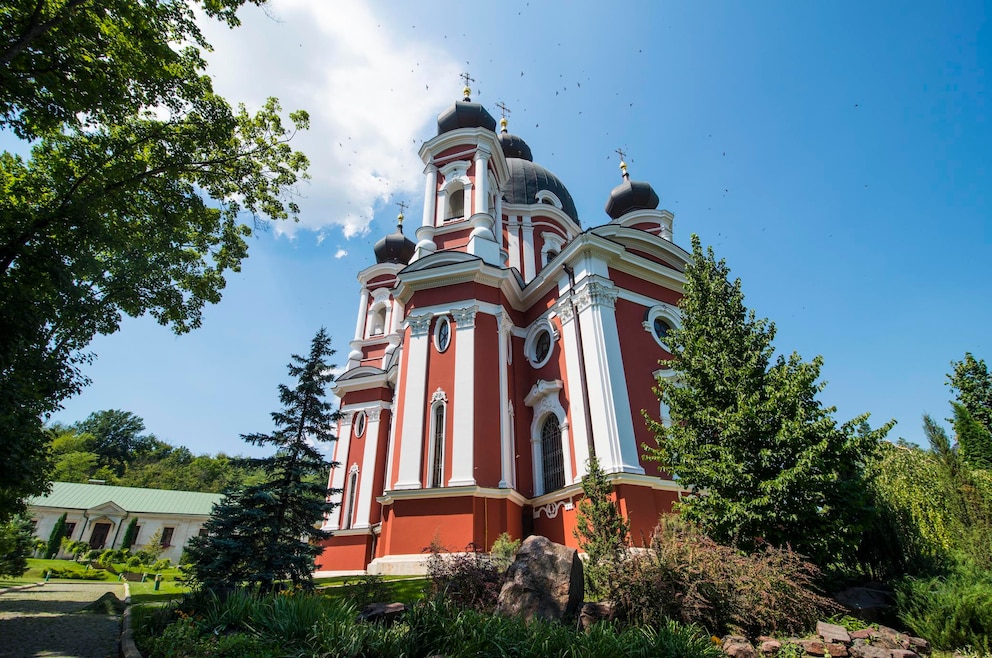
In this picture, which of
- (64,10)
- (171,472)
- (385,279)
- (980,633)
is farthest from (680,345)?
(171,472)

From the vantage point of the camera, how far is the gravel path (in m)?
6.76

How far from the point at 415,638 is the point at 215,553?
6414mm

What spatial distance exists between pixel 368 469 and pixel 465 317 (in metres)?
9.55

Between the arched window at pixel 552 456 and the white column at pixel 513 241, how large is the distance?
9029 mm

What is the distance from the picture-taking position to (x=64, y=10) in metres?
7.74

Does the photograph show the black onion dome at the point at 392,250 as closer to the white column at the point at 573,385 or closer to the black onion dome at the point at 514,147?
the black onion dome at the point at 514,147

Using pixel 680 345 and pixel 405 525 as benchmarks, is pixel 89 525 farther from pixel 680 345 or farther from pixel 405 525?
pixel 680 345

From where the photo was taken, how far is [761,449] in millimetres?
8367

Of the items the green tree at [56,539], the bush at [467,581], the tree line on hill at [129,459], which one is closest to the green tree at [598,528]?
the bush at [467,581]

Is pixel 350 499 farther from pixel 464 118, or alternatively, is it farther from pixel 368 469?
pixel 464 118

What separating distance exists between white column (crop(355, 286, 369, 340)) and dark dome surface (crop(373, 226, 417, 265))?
7.64 ft

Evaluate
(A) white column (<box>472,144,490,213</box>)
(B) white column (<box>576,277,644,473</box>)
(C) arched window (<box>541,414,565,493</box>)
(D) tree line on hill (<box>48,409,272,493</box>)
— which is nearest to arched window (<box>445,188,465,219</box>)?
(A) white column (<box>472,144,490,213</box>)

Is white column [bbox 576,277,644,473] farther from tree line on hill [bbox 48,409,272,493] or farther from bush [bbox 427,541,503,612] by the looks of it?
tree line on hill [bbox 48,409,272,493]

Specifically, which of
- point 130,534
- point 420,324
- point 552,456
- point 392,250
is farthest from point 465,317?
point 130,534
